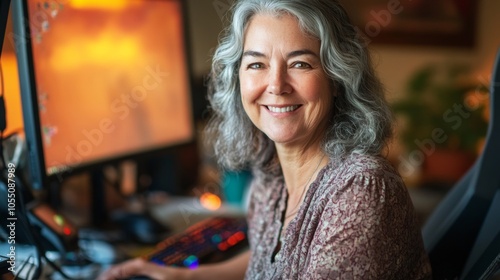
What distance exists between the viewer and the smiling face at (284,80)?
1.04m

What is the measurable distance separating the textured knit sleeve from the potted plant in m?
2.21

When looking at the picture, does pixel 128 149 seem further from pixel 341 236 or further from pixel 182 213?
pixel 341 236

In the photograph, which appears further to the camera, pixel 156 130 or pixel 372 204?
pixel 156 130

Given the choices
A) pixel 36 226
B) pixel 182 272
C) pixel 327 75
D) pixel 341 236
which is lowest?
pixel 182 272

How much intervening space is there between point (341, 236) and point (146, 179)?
1.21m

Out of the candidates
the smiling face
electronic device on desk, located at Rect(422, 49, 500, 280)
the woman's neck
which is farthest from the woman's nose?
electronic device on desk, located at Rect(422, 49, 500, 280)

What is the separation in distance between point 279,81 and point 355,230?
0.96ft

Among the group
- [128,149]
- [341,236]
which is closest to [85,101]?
[128,149]

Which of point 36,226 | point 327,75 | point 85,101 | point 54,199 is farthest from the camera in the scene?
point 54,199

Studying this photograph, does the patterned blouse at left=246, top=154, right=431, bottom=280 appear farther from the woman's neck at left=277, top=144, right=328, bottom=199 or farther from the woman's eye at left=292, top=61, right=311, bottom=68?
the woman's eye at left=292, top=61, right=311, bottom=68

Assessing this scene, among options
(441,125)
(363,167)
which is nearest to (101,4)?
(363,167)

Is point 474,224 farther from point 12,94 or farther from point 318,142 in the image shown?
point 12,94

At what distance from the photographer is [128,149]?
1606 mm

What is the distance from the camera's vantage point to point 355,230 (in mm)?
915
